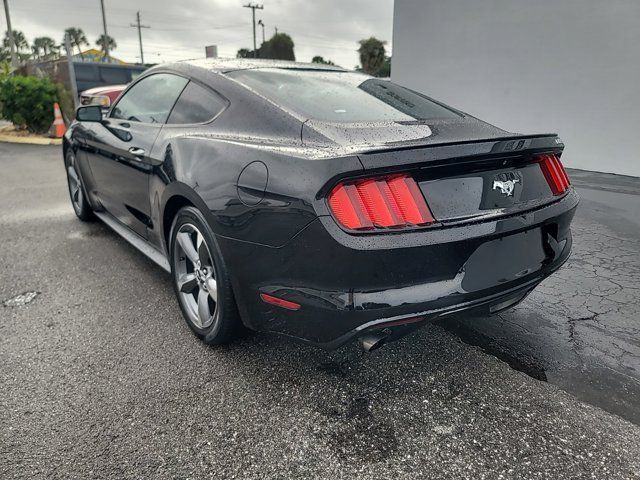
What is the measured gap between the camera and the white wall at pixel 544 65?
273 inches

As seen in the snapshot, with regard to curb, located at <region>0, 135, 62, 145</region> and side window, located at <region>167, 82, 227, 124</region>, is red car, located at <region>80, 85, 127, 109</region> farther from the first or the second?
side window, located at <region>167, 82, 227, 124</region>

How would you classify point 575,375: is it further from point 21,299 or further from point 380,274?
point 21,299

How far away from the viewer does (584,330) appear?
8.91 feet

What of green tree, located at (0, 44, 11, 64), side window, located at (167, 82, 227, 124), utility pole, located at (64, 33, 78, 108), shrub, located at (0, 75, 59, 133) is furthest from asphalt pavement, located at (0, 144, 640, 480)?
green tree, located at (0, 44, 11, 64)

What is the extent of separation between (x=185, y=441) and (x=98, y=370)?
0.74m

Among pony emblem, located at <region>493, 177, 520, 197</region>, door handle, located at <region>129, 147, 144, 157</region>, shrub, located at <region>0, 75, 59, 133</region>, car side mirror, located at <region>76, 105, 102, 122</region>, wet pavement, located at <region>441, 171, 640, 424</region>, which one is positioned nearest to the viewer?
pony emblem, located at <region>493, 177, 520, 197</region>

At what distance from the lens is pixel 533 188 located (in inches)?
84.4

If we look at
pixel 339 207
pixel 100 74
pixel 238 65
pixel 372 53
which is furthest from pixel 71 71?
pixel 372 53

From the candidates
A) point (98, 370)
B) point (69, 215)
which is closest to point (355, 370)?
point (98, 370)

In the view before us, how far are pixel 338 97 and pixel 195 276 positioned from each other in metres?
1.25

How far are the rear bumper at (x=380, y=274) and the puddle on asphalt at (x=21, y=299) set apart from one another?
1859mm

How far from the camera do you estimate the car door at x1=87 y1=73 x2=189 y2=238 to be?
2939 millimetres

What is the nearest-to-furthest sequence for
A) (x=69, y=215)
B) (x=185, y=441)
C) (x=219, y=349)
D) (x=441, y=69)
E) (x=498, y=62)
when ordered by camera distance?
1. (x=185, y=441)
2. (x=219, y=349)
3. (x=69, y=215)
4. (x=498, y=62)
5. (x=441, y=69)

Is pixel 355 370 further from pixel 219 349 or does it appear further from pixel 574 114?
pixel 574 114
